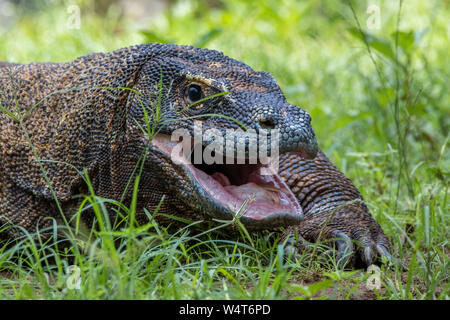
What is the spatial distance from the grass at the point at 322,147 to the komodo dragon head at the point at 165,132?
21 centimetres

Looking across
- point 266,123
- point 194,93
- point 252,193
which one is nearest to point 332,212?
point 252,193

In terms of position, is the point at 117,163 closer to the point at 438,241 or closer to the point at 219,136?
the point at 219,136

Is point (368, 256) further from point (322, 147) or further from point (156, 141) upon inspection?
point (322, 147)

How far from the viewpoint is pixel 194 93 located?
368 centimetres

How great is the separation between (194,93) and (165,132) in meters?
0.29

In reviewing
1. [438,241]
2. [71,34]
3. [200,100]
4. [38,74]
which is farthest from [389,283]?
[71,34]

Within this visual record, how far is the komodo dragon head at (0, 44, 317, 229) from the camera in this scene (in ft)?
11.2

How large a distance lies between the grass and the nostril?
24.4 inches

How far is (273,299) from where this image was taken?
2811 millimetres

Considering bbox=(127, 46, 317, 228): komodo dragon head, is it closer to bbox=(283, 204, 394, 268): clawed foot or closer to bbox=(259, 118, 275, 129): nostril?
bbox=(259, 118, 275, 129): nostril

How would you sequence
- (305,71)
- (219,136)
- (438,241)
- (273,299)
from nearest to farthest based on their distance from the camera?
1. (273,299)
2. (219,136)
3. (438,241)
4. (305,71)

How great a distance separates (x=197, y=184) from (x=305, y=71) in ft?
17.7

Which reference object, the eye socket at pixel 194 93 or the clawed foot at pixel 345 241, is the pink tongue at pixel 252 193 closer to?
the clawed foot at pixel 345 241

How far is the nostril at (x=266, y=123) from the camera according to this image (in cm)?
338
